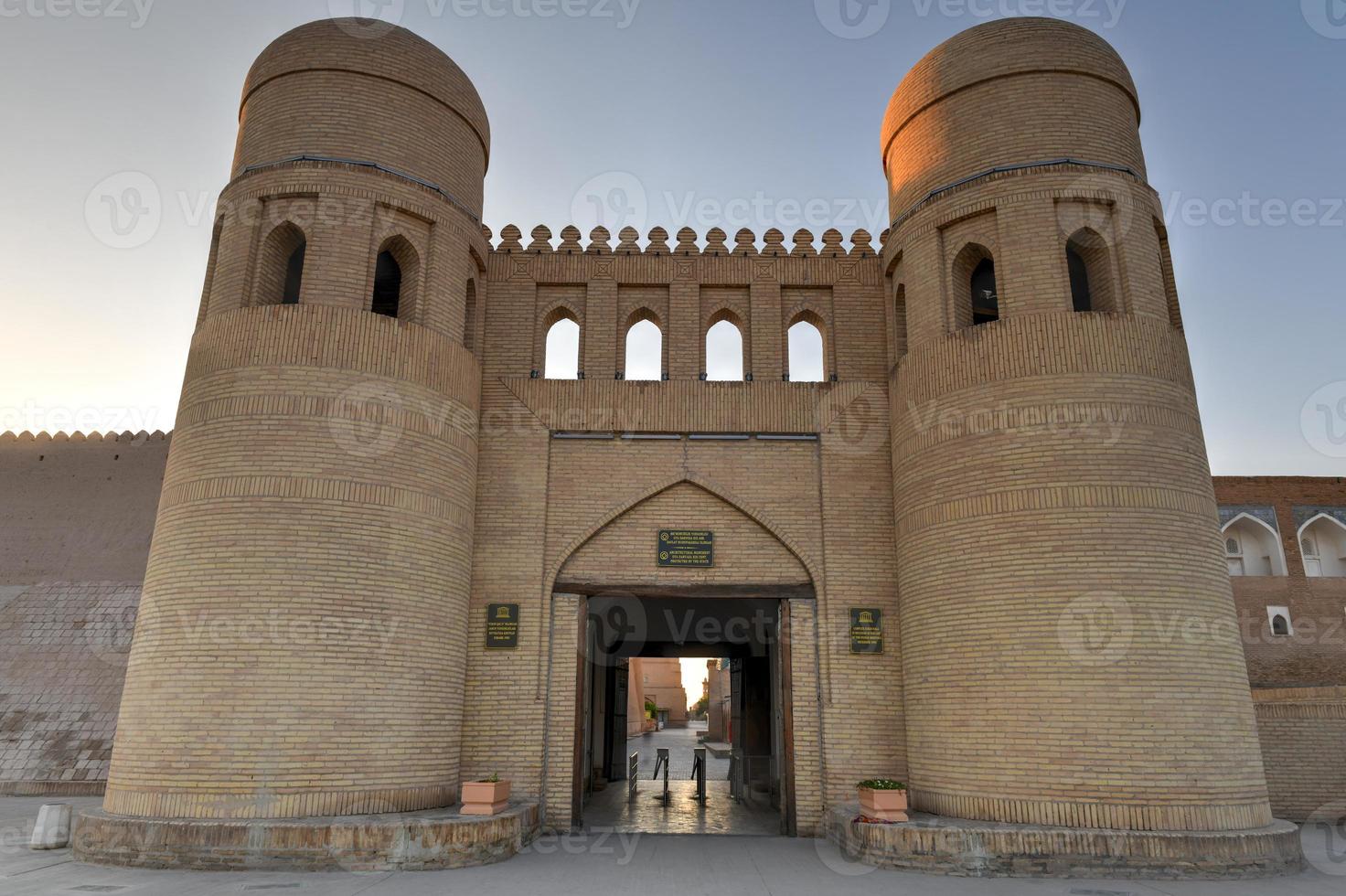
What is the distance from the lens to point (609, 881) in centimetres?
779

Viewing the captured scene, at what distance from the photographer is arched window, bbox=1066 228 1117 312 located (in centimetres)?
1046

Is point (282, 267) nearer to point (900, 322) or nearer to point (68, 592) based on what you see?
point (900, 322)

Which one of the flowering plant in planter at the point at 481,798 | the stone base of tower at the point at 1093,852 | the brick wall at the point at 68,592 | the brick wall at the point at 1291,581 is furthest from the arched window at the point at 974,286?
the brick wall at the point at 1291,581

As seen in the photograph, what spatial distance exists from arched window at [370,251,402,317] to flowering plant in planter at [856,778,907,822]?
833cm

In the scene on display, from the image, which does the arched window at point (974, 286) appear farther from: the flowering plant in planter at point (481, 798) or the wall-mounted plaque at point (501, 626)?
the flowering plant in planter at point (481, 798)

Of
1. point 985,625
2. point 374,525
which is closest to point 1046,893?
point 985,625

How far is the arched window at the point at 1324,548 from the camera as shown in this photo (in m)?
23.4

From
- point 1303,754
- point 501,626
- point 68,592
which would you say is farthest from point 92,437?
point 1303,754

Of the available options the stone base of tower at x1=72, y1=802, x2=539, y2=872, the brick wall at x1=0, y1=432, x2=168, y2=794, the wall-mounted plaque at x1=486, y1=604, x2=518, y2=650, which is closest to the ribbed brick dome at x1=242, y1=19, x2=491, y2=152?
the wall-mounted plaque at x1=486, y1=604, x2=518, y2=650

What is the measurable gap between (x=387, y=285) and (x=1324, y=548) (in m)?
24.5

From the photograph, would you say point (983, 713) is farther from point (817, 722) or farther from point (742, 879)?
point (742, 879)

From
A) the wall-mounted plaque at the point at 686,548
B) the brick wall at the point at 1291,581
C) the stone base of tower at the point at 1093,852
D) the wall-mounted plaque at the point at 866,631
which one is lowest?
the stone base of tower at the point at 1093,852

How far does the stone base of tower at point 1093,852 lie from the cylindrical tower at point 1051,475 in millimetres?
270

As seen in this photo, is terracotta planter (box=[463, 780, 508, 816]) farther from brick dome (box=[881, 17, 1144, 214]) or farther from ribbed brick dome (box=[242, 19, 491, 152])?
brick dome (box=[881, 17, 1144, 214])
